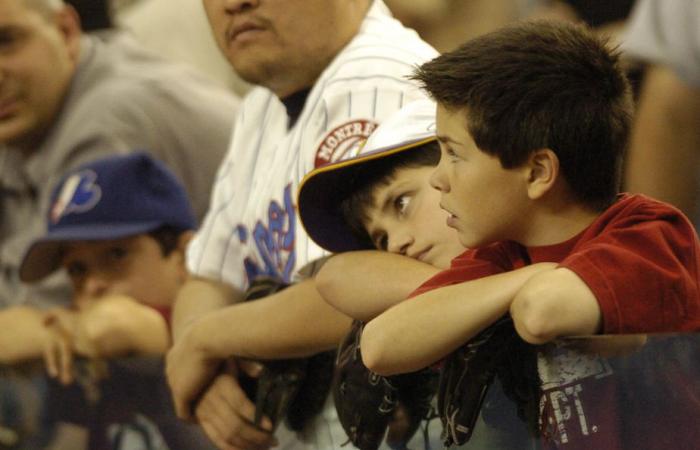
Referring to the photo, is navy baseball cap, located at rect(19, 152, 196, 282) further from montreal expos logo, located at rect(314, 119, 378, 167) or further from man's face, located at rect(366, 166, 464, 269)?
man's face, located at rect(366, 166, 464, 269)

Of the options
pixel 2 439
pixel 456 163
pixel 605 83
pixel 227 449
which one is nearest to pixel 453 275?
pixel 456 163

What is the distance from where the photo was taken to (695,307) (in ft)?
4.65

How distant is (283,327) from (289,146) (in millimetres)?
373

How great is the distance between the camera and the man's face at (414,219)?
5.80ft

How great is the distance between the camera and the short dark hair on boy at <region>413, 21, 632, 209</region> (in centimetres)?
145

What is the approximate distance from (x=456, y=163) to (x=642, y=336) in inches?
11.9

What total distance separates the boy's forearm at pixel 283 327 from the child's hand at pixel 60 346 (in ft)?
1.81

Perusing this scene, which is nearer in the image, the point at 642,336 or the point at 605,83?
the point at 642,336

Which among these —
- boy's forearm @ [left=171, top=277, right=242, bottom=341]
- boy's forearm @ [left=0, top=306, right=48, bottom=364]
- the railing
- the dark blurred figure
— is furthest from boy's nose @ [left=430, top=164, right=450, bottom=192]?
the dark blurred figure

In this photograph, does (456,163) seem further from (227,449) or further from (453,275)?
(227,449)

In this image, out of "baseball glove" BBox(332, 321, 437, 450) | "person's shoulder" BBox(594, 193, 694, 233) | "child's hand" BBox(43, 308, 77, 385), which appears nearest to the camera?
"person's shoulder" BBox(594, 193, 694, 233)

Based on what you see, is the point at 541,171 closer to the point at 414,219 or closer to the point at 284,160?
the point at 414,219

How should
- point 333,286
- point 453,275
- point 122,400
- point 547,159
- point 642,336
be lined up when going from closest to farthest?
point 642,336, point 547,159, point 453,275, point 333,286, point 122,400

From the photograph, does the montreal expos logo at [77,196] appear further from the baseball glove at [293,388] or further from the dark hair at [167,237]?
the baseball glove at [293,388]
